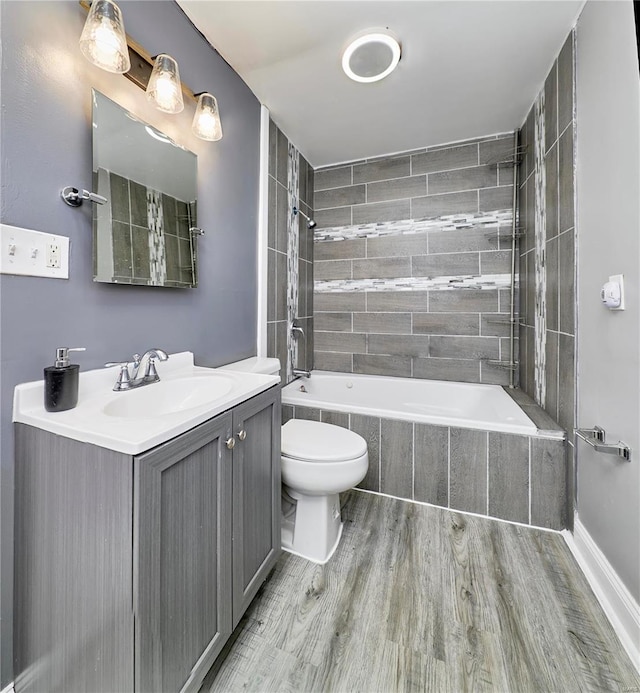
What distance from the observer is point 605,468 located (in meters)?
1.24

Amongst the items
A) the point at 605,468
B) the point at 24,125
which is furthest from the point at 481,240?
the point at 24,125

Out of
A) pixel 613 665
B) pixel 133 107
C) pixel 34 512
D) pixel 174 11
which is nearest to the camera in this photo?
pixel 34 512

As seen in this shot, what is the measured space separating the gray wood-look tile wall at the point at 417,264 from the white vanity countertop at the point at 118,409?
179 cm

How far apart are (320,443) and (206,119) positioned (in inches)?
61.4

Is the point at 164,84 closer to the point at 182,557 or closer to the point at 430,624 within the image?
the point at 182,557

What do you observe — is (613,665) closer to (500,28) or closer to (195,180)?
(195,180)

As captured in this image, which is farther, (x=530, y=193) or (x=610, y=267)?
(x=530, y=193)

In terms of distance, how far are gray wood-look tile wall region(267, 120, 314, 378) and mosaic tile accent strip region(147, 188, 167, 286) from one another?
0.92m

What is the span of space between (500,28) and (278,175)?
143cm

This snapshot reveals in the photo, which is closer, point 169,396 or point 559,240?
point 169,396

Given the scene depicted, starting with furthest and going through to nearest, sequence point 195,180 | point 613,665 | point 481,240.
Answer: point 481,240, point 195,180, point 613,665

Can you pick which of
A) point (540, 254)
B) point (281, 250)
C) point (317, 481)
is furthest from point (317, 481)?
point (540, 254)

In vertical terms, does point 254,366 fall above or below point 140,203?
below

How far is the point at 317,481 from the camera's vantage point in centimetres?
136
